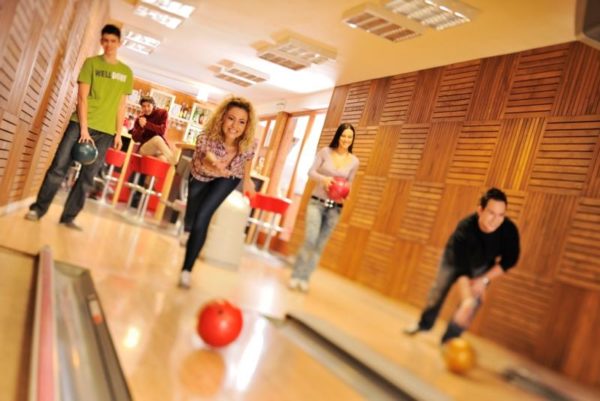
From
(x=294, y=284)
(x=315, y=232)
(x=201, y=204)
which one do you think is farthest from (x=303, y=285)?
(x=201, y=204)

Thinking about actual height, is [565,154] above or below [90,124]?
above

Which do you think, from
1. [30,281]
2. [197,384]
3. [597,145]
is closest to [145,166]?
[30,281]

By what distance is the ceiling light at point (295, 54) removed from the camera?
75.4 inches

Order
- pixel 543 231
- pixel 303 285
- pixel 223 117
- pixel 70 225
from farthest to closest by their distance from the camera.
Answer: pixel 70 225 < pixel 223 117 < pixel 303 285 < pixel 543 231

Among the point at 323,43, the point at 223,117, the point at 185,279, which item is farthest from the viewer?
the point at 323,43

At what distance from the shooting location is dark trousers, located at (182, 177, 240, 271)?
6.80 feet

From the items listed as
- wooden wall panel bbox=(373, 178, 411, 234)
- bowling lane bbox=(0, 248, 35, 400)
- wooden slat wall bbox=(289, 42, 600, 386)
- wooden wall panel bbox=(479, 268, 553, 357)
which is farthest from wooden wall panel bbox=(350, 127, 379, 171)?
bowling lane bbox=(0, 248, 35, 400)

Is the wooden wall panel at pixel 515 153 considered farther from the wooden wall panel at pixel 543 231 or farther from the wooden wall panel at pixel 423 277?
the wooden wall panel at pixel 423 277

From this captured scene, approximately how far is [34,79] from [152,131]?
110 cm

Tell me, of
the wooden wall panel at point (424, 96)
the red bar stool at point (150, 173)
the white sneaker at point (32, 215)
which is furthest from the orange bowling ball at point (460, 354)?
the white sneaker at point (32, 215)

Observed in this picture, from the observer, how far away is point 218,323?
153 centimetres

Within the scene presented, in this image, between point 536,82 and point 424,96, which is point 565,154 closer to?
point 536,82

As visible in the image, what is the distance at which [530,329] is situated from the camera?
1137mm

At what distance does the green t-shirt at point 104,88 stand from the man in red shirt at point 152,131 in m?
0.83
